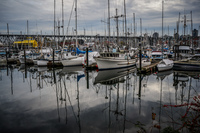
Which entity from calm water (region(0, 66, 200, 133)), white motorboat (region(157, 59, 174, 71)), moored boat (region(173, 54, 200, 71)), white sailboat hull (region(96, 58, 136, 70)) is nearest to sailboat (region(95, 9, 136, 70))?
white sailboat hull (region(96, 58, 136, 70))

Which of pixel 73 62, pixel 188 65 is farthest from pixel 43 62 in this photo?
pixel 188 65

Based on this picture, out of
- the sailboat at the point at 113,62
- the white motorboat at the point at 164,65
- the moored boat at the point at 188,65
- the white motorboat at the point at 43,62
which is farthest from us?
the white motorboat at the point at 43,62

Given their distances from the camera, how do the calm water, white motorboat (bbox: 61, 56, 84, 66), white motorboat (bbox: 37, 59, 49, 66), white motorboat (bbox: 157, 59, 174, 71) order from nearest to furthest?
the calm water
white motorboat (bbox: 157, 59, 174, 71)
white motorboat (bbox: 61, 56, 84, 66)
white motorboat (bbox: 37, 59, 49, 66)

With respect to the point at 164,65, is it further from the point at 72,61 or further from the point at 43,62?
the point at 43,62

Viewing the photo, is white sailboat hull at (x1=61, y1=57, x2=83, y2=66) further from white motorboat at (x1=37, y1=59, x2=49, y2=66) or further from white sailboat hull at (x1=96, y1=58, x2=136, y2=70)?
white sailboat hull at (x1=96, y1=58, x2=136, y2=70)

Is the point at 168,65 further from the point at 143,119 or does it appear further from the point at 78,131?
the point at 78,131

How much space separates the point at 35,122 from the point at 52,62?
30.4 meters

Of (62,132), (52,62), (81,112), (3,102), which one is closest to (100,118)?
(81,112)

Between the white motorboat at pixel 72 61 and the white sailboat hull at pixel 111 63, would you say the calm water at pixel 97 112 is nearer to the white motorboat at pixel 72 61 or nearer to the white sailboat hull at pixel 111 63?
the white sailboat hull at pixel 111 63

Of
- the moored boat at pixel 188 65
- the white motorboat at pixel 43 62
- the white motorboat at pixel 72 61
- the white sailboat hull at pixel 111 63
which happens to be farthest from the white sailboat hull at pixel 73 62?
the moored boat at pixel 188 65

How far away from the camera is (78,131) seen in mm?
7895

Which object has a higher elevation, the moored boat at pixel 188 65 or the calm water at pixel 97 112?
the moored boat at pixel 188 65

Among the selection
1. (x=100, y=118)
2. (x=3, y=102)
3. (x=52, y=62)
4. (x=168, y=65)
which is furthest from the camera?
(x=52, y=62)

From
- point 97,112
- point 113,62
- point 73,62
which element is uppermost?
point 113,62
